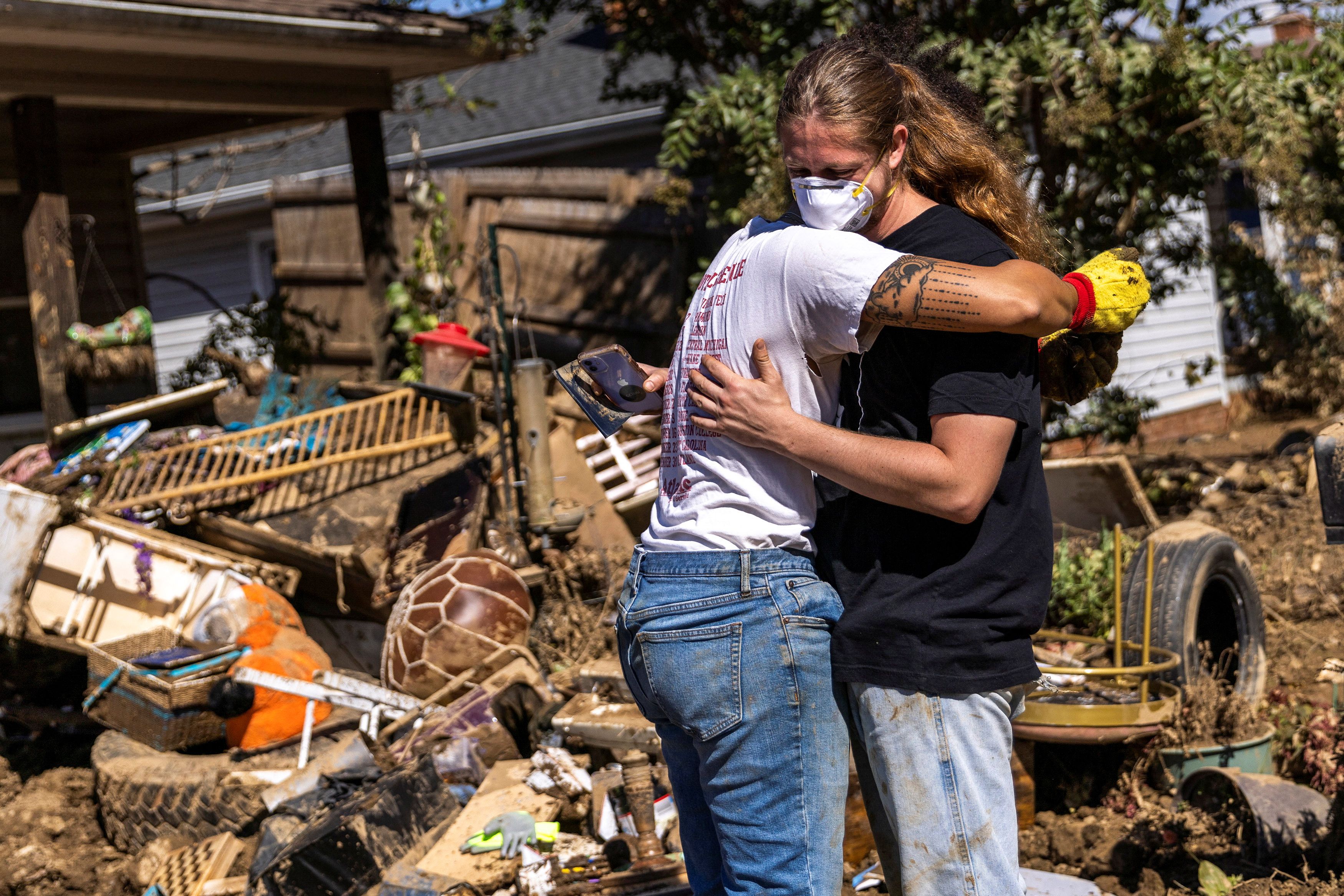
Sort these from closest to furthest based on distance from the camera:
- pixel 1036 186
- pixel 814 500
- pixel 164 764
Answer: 1. pixel 814 500
2. pixel 164 764
3. pixel 1036 186

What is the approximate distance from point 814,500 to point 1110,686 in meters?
2.55

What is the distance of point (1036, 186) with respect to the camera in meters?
7.21

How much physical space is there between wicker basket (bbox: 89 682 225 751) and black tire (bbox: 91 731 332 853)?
0.26 feet

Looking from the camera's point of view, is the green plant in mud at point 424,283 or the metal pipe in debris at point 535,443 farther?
the green plant in mud at point 424,283

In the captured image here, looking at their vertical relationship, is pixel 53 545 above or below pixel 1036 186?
below

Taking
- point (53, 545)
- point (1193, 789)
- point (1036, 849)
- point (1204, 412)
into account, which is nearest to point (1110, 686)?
point (1193, 789)

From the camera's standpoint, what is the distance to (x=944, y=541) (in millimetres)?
1773

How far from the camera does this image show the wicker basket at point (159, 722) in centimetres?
496

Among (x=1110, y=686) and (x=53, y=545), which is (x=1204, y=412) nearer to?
(x=1110, y=686)

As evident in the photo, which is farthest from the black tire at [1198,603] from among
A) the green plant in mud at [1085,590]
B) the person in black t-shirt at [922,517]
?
the person in black t-shirt at [922,517]

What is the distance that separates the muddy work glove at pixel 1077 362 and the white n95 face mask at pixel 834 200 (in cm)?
48

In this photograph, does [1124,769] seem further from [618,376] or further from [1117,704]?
[618,376]

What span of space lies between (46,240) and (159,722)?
3.50 meters

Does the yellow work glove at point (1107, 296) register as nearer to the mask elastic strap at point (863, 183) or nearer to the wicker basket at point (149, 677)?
the mask elastic strap at point (863, 183)
